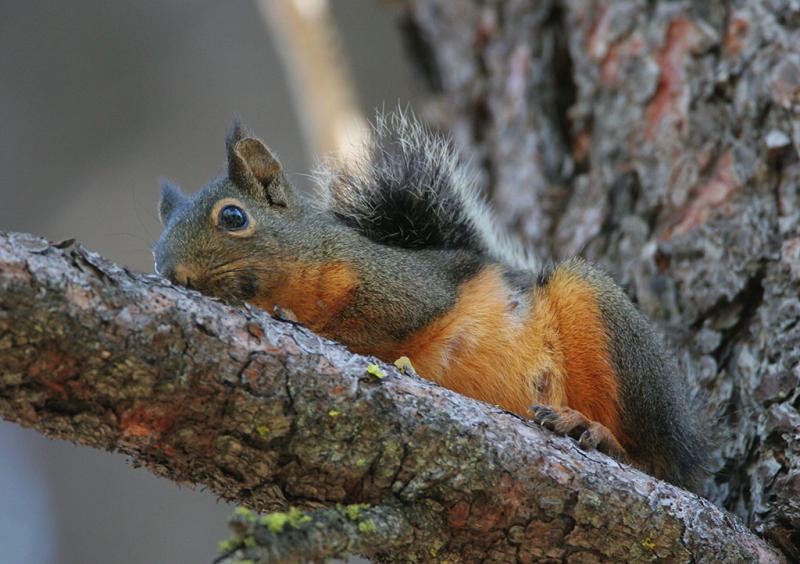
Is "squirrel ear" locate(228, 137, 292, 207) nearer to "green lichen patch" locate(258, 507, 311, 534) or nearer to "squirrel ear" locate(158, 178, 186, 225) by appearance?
"squirrel ear" locate(158, 178, 186, 225)

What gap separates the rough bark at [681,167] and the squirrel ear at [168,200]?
1183mm

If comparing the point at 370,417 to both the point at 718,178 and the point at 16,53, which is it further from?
the point at 16,53

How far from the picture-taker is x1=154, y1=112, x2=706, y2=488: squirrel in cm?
218

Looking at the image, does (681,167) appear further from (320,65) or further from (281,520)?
(281,520)

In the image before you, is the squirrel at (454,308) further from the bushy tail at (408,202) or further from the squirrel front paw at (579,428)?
the bushy tail at (408,202)

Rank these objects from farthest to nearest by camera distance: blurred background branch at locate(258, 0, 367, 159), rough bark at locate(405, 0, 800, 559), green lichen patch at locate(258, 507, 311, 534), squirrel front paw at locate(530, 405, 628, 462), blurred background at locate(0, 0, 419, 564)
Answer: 1. blurred background at locate(0, 0, 419, 564)
2. blurred background branch at locate(258, 0, 367, 159)
3. rough bark at locate(405, 0, 800, 559)
4. squirrel front paw at locate(530, 405, 628, 462)
5. green lichen patch at locate(258, 507, 311, 534)

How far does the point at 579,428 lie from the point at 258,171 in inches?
43.3

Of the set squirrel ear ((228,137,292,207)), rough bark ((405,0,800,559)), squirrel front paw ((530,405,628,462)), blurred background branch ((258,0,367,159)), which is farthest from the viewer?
blurred background branch ((258,0,367,159))

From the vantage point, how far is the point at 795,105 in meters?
2.52

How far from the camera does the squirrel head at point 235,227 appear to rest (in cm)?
220

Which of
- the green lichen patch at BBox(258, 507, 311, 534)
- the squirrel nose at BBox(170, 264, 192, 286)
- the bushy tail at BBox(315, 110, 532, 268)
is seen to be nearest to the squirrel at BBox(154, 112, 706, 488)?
the squirrel nose at BBox(170, 264, 192, 286)

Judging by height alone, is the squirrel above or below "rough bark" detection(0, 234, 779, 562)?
above

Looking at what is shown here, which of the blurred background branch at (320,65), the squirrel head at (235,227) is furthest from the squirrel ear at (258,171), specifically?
the blurred background branch at (320,65)

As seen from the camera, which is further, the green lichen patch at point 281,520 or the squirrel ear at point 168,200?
the squirrel ear at point 168,200
